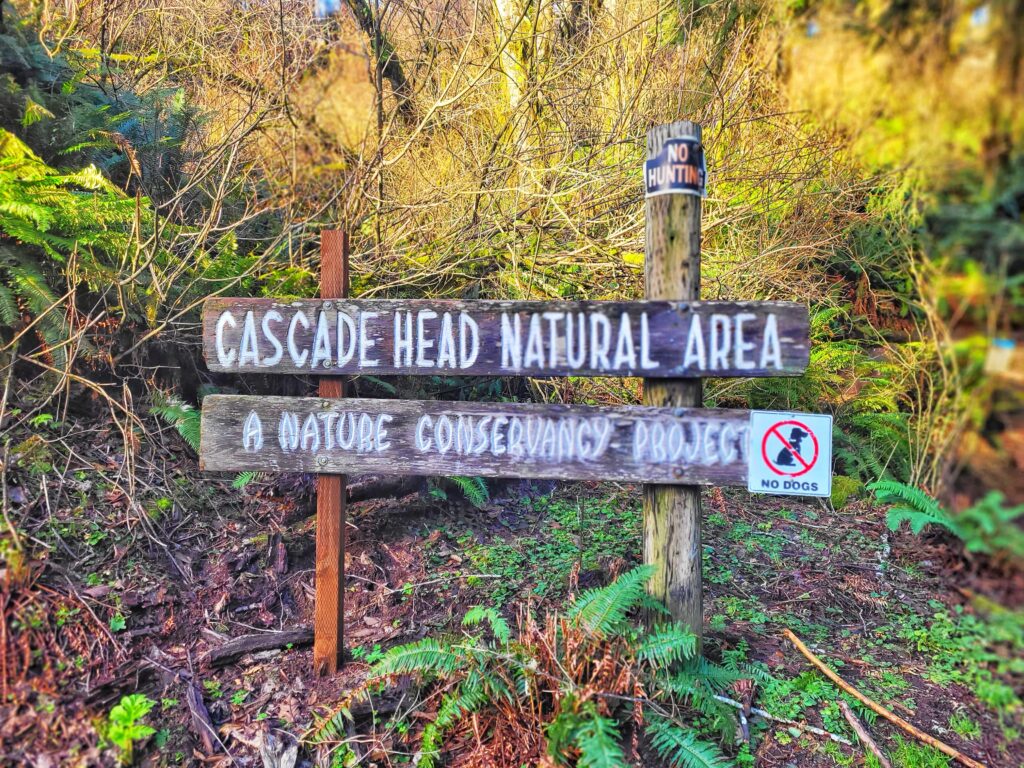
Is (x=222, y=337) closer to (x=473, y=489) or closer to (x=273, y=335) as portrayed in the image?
(x=273, y=335)

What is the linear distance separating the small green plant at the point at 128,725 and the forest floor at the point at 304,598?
0.13ft

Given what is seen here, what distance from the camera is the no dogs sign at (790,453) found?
8.51ft

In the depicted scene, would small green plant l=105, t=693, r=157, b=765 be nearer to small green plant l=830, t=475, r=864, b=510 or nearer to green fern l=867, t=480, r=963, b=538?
green fern l=867, t=480, r=963, b=538

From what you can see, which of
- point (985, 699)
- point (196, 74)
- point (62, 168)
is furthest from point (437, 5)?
point (985, 699)

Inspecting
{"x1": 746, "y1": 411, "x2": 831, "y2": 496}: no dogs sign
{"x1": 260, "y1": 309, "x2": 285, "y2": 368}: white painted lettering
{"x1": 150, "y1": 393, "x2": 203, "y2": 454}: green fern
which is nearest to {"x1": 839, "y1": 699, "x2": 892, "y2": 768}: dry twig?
{"x1": 746, "y1": 411, "x2": 831, "y2": 496}: no dogs sign

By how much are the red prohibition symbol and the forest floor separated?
2.02 feet

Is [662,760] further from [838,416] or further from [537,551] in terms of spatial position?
[838,416]

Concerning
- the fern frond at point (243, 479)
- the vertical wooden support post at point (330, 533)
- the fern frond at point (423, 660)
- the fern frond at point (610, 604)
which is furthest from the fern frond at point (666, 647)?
the fern frond at point (243, 479)

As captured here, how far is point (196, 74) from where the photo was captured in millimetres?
4973

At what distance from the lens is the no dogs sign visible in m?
2.59

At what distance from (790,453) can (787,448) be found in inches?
1.0

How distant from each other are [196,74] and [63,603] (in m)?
4.14

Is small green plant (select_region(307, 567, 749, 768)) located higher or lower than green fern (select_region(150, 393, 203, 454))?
lower

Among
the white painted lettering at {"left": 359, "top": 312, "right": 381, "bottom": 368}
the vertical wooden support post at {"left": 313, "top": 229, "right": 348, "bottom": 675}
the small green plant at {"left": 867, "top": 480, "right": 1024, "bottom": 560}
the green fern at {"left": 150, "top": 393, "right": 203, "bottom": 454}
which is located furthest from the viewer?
the green fern at {"left": 150, "top": 393, "right": 203, "bottom": 454}
